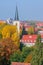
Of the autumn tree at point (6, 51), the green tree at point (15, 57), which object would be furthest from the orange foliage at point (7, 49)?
the green tree at point (15, 57)

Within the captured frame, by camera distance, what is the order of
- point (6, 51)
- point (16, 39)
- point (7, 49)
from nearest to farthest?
1. point (6, 51)
2. point (7, 49)
3. point (16, 39)

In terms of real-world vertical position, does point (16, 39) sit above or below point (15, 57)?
below

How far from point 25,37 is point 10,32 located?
5915mm

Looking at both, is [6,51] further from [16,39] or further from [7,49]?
[16,39]

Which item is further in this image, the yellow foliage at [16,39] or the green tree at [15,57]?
the yellow foliage at [16,39]

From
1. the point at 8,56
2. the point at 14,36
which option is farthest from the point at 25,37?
the point at 8,56

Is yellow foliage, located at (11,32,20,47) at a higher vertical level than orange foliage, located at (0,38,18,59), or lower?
lower

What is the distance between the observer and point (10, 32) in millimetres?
64625

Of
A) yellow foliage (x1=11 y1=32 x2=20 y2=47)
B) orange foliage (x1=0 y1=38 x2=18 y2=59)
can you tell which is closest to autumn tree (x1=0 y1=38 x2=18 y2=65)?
orange foliage (x1=0 y1=38 x2=18 y2=59)

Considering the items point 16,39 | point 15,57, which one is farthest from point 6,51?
point 16,39

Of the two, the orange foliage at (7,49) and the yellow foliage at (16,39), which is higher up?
the orange foliage at (7,49)

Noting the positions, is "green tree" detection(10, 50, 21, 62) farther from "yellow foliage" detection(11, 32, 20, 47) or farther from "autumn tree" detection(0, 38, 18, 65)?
"yellow foliage" detection(11, 32, 20, 47)

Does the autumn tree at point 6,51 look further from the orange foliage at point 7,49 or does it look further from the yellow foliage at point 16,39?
the yellow foliage at point 16,39

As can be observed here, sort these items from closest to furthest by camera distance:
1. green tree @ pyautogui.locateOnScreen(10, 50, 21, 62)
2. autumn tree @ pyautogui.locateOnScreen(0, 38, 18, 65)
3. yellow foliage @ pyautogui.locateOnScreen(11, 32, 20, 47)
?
green tree @ pyautogui.locateOnScreen(10, 50, 21, 62)
autumn tree @ pyautogui.locateOnScreen(0, 38, 18, 65)
yellow foliage @ pyautogui.locateOnScreen(11, 32, 20, 47)
